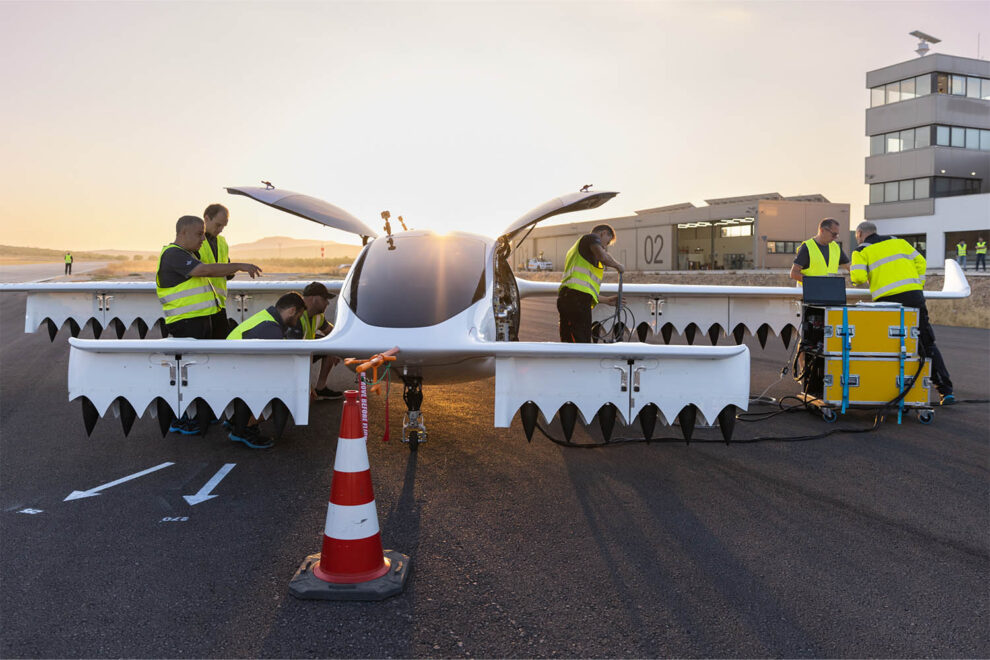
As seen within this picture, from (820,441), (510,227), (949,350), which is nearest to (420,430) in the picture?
(510,227)

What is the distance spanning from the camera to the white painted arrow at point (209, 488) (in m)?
4.32

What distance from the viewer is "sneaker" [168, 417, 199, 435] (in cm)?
608

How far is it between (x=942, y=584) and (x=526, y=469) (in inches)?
103

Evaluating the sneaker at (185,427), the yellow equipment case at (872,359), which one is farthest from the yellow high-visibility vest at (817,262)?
the sneaker at (185,427)

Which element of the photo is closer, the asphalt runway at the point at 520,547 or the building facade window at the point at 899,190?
the asphalt runway at the point at 520,547

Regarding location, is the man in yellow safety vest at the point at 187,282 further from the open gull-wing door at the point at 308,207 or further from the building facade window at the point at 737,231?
the building facade window at the point at 737,231

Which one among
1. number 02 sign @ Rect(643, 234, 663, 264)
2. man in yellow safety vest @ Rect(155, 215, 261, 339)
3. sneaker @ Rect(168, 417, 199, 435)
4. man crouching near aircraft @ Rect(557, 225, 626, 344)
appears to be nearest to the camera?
man in yellow safety vest @ Rect(155, 215, 261, 339)

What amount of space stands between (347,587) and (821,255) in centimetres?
644

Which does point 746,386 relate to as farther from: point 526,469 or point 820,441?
point 820,441

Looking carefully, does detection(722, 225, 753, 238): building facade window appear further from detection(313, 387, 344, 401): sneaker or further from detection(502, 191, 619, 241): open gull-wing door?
detection(502, 191, 619, 241): open gull-wing door

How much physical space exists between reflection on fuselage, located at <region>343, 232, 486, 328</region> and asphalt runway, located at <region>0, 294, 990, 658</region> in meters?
1.15

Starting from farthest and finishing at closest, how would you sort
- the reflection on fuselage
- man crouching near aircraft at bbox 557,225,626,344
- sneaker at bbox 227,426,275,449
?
man crouching near aircraft at bbox 557,225,626,344
sneaker at bbox 227,426,275,449
the reflection on fuselage

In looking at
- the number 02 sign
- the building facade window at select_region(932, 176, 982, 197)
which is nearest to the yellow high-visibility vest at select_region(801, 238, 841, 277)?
the building facade window at select_region(932, 176, 982, 197)

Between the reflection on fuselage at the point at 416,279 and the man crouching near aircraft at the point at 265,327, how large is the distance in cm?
69
